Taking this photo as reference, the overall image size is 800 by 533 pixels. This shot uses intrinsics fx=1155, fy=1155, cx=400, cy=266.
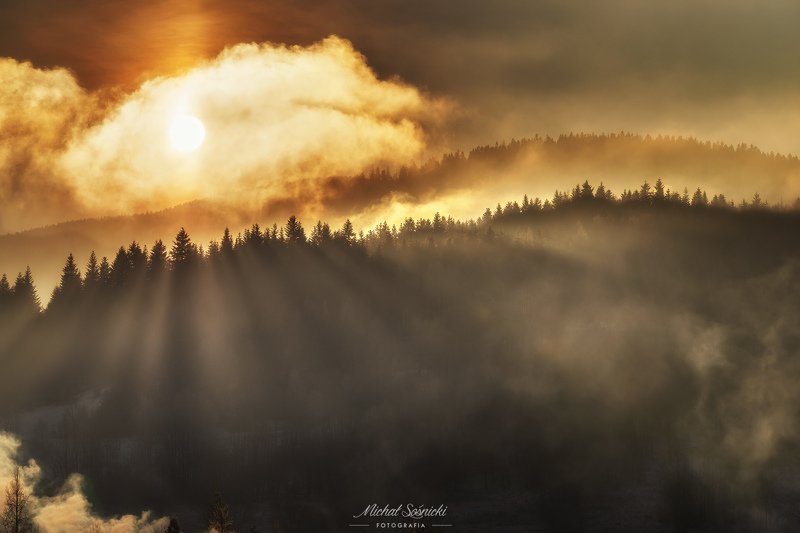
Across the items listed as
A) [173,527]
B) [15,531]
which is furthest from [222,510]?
[15,531]

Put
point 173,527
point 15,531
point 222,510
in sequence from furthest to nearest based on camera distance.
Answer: point 222,510 → point 173,527 → point 15,531

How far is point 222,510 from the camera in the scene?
613 feet

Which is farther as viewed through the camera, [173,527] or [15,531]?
[173,527]

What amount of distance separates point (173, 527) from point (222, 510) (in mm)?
23258

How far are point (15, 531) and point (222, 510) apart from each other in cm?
4853

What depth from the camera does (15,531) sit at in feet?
468

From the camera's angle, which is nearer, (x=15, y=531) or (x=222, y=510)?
(x=15, y=531)

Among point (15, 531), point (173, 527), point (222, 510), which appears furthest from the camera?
point (222, 510)

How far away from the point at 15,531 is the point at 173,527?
26.7 m

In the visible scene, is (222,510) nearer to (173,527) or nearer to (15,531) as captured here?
(173,527)

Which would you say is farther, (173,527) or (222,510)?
(222,510)
